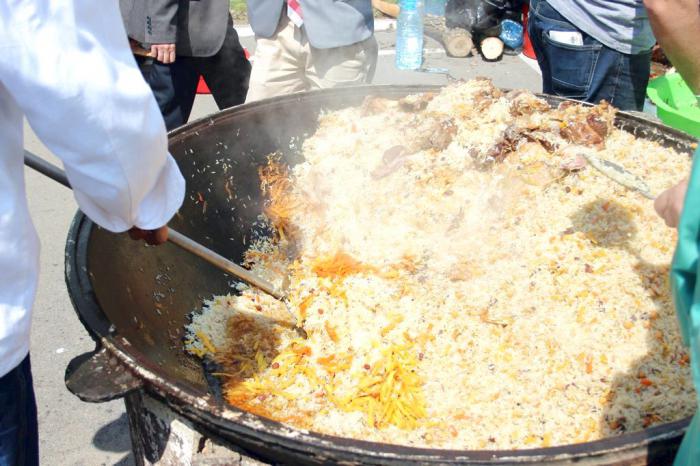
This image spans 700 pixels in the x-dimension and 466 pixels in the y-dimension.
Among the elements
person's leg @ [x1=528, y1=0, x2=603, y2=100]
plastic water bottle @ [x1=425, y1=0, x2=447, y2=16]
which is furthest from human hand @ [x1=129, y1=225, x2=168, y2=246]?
plastic water bottle @ [x1=425, y1=0, x2=447, y2=16]

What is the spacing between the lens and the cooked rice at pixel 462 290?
→ 192cm

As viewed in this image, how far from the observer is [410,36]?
788 cm

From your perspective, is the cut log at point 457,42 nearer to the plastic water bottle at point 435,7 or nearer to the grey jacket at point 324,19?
the plastic water bottle at point 435,7

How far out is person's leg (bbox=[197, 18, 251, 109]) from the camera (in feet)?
13.4

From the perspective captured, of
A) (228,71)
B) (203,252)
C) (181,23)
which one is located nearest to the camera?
(203,252)

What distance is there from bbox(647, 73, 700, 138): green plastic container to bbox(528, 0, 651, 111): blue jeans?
30 cm

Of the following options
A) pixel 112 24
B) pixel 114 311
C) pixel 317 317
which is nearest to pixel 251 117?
pixel 317 317

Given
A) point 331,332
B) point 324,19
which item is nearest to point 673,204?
point 331,332

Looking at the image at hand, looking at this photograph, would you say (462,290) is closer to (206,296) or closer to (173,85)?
(206,296)

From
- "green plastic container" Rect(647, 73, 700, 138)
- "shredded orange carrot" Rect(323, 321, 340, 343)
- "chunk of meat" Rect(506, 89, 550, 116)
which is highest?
"chunk of meat" Rect(506, 89, 550, 116)

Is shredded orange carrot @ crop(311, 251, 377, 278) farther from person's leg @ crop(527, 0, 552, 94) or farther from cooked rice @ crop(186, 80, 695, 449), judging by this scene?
person's leg @ crop(527, 0, 552, 94)

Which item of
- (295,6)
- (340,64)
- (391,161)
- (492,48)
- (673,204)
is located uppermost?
(673,204)

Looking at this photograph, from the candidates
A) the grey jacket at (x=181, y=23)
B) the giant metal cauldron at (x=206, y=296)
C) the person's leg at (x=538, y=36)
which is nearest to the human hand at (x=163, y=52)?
the grey jacket at (x=181, y=23)

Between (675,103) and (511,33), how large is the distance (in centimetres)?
435
